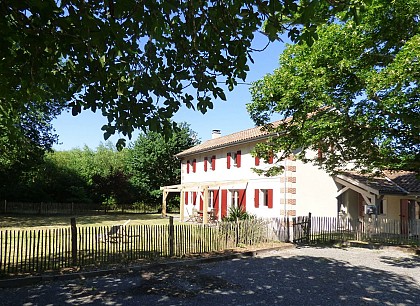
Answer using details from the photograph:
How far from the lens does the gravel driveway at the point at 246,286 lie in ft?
24.8

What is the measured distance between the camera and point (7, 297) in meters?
7.75

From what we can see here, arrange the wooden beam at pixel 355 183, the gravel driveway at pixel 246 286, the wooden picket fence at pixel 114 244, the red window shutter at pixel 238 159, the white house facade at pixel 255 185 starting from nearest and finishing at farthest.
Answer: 1. the gravel driveway at pixel 246 286
2. the wooden picket fence at pixel 114 244
3. the wooden beam at pixel 355 183
4. the white house facade at pixel 255 185
5. the red window shutter at pixel 238 159

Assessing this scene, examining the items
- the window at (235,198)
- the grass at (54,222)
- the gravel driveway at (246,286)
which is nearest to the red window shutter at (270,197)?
the window at (235,198)

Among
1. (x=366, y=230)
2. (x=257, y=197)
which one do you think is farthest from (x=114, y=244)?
(x=257, y=197)

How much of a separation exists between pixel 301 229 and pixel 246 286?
31.1ft

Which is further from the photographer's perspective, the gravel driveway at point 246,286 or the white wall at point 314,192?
the white wall at point 314,192

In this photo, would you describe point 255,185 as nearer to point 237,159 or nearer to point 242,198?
point 242,198

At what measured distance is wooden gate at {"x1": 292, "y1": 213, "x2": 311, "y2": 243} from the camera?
17.2 metres

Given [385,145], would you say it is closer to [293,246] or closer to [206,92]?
[293,246]

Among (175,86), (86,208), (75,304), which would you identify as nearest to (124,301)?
(75,304)

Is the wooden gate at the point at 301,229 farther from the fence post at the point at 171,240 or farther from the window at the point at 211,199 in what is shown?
the window at the point at 211,199

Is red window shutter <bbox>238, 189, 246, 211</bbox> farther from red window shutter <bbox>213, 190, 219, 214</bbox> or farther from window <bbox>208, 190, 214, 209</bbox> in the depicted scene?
window <bbox>208, 190, 214, 209</bbox>

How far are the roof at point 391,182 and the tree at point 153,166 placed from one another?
73.0 ft

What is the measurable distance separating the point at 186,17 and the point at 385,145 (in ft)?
35.2
